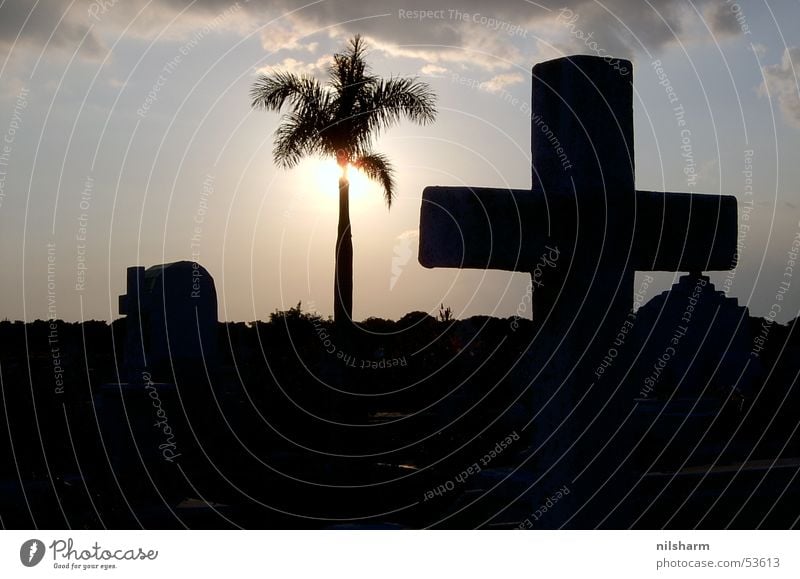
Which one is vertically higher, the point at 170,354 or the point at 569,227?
the point at 569,227

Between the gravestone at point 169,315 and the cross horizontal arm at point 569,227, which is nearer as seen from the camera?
the cross horizontal arm at point 569,227

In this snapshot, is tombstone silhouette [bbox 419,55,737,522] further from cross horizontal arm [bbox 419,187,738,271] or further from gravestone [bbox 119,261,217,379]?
gravestone [bbox 119,261,217,379]

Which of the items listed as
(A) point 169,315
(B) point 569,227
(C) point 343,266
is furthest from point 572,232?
(C) point 343,266

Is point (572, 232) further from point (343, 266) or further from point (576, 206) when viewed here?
point (343, 266)

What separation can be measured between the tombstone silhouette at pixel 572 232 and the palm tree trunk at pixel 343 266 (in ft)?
39.2

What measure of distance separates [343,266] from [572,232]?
495 inches

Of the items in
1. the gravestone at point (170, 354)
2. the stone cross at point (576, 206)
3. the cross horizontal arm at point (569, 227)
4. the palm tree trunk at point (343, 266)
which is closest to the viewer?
the cross horizontal arm at point (569, 227)

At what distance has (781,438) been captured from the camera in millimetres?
10734

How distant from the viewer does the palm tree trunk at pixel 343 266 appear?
16.7 m

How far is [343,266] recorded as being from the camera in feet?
56.3

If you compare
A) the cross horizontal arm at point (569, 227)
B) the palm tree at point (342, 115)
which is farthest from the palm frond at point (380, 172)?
the cross horizontal arm at point (569, 227)

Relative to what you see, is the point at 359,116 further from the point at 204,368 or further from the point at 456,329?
the point at 204,368

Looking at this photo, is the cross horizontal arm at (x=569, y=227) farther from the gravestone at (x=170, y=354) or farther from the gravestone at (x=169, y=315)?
the gravestone at (x=169, y=315)

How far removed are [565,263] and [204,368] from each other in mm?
9592
